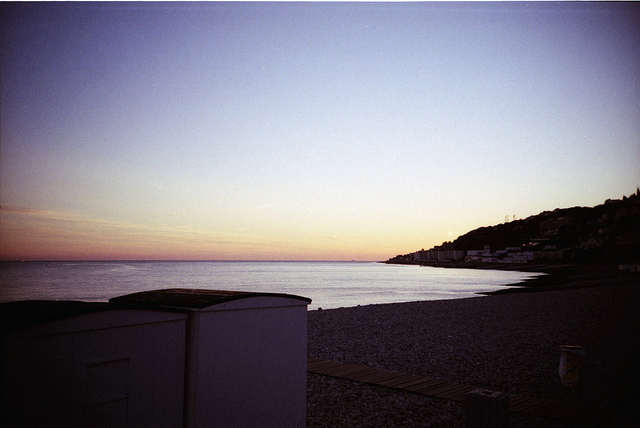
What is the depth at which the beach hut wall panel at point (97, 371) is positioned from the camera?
3445mm

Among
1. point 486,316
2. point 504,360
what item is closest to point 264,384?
point 504,360

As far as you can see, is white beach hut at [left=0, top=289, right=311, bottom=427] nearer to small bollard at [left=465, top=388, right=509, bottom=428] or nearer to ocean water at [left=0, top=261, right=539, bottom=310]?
small bollard at [left=465, top=388, right=509, bottom=428]

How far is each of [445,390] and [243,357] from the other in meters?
5.30

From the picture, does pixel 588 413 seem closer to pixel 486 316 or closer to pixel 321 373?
pixel 321 373

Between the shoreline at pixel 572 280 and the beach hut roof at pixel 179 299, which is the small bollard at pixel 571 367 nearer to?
the beach hut roof at pixel 179 299

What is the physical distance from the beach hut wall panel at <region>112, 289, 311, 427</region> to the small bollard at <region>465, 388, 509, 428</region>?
91.9 inches

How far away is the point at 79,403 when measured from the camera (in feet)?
12.4

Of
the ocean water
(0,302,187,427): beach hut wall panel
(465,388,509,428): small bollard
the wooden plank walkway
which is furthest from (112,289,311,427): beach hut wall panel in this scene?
the ocean water

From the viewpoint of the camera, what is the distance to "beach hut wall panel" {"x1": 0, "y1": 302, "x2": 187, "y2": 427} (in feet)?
11.3

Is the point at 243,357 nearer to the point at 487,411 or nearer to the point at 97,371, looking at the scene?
the point at 97,371

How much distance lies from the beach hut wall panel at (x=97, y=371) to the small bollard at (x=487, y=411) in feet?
11.9

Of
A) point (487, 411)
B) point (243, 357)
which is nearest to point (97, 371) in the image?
point (243, 357)

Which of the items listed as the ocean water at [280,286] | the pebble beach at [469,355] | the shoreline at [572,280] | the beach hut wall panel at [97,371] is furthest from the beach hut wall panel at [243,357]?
the shoreline at [572,280]

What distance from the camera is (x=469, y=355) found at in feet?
41.1
